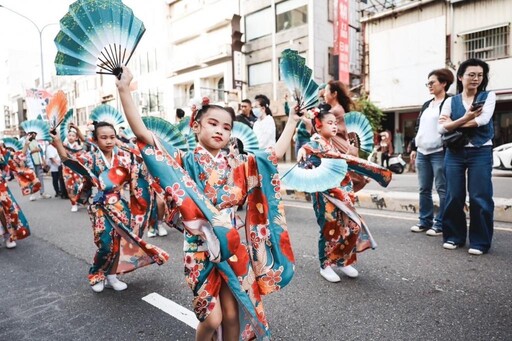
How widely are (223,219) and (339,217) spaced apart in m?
1.72

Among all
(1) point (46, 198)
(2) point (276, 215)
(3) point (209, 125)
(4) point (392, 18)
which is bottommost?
(1) point (46, 198)

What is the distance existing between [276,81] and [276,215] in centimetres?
1965

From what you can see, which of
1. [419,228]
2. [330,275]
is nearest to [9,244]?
[330,275]

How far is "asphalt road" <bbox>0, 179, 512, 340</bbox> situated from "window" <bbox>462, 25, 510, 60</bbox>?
1309cm

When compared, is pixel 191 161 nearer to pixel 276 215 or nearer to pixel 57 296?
pixel 276 215

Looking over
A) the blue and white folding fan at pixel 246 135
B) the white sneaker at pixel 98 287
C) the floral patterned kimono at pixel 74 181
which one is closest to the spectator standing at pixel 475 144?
the blue and white folding fan at pixel 246 135

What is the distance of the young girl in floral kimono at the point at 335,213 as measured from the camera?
303 centimetres

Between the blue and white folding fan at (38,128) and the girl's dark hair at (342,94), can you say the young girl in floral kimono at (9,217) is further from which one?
the girl's dark hair at (342,94)

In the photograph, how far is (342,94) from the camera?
12.0 feet

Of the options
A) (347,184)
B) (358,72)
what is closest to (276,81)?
(358,72)

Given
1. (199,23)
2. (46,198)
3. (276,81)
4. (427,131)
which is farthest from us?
(199,23)

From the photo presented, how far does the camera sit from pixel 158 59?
2922 centimetres

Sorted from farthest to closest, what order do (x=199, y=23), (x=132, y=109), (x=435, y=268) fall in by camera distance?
(x=199, y=23)
(x=435, y=268)
(x=132, y=109)

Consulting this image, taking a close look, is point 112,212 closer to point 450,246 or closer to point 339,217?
point 339,217
